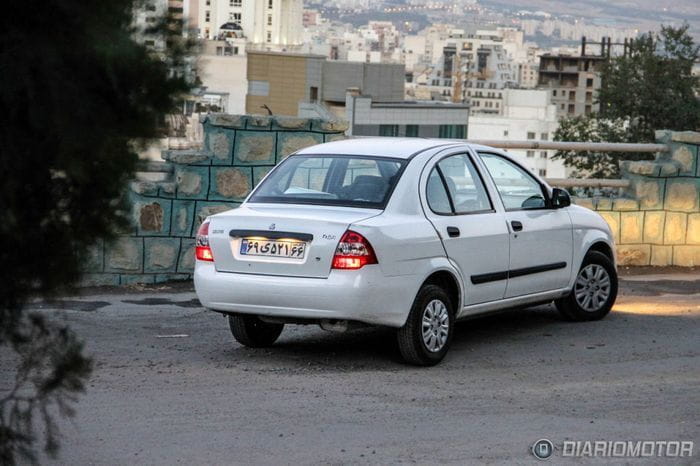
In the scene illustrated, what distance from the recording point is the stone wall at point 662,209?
1542 centimetres

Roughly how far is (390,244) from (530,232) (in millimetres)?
1869

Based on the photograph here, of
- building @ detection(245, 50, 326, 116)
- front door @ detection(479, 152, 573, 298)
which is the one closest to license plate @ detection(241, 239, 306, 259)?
front door @ detection(479, 152, 573, 298)

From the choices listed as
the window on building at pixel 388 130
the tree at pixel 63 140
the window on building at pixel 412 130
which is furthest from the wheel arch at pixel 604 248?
the window on building at pixel 412 130

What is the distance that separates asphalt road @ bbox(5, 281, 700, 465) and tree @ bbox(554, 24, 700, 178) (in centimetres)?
5481

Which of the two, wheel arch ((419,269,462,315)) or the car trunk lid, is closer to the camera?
the car trunk lid

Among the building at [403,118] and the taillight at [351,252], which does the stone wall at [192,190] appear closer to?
the taillight at [351,252]

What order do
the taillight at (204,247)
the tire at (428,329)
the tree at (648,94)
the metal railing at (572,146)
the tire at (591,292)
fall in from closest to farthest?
the tire at (428,329) → the taillight at (204,247) → the tire at (591,292) → the metal railing at (572,146) → the tree at (648,94)

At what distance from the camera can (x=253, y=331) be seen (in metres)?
9.86

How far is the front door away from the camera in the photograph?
10.2 meters

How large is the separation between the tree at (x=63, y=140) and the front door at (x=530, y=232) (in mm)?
6037

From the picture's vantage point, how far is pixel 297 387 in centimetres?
846

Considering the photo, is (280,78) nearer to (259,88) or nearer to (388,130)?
(259,88)

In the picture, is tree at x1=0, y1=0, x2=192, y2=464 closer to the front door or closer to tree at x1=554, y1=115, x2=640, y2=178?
the front door

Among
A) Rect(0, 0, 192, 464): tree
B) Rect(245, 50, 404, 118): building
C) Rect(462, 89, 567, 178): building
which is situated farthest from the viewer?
Rect(462, 89, 567, 178): building
